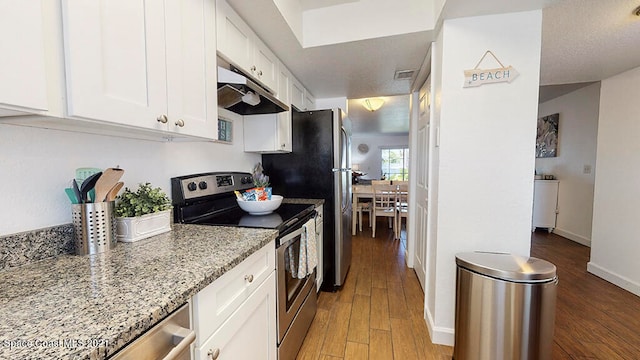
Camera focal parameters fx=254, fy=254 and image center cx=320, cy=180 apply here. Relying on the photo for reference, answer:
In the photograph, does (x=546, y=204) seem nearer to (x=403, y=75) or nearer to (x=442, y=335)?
(x=403, y=75)

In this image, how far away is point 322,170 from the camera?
2.29m

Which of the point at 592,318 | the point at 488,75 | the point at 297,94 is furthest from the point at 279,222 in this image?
the point at 592,318

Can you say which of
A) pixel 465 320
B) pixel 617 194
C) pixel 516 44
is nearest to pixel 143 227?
pixel 465 320

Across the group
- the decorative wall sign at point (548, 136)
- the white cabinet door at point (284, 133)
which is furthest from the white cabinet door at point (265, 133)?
the decorative wall sign at point (548, 136)

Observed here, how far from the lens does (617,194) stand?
2490 millimetres

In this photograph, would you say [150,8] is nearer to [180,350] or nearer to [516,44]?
[180,350]

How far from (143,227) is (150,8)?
2.72ft

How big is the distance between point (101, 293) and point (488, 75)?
1992 millimetres

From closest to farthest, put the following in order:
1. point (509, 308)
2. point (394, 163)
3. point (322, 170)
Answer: point (509, 308)
point (322, 170)
point (394, 163)

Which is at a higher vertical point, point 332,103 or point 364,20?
point 364,20

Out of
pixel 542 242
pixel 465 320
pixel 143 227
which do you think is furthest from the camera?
pixel 542 242

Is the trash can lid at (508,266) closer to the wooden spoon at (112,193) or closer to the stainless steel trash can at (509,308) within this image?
the stainless steel trash can at (509,308)

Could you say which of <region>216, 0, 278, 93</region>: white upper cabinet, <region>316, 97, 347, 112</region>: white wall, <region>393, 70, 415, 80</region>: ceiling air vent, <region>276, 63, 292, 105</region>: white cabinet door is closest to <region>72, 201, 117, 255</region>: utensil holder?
<region>216, 0, 278, 93</region>: white upper cabinet

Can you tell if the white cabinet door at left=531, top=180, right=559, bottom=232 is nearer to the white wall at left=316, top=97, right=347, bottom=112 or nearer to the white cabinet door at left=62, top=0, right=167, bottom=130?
the white wall at left=316, top=97, right=347, bottom=112
